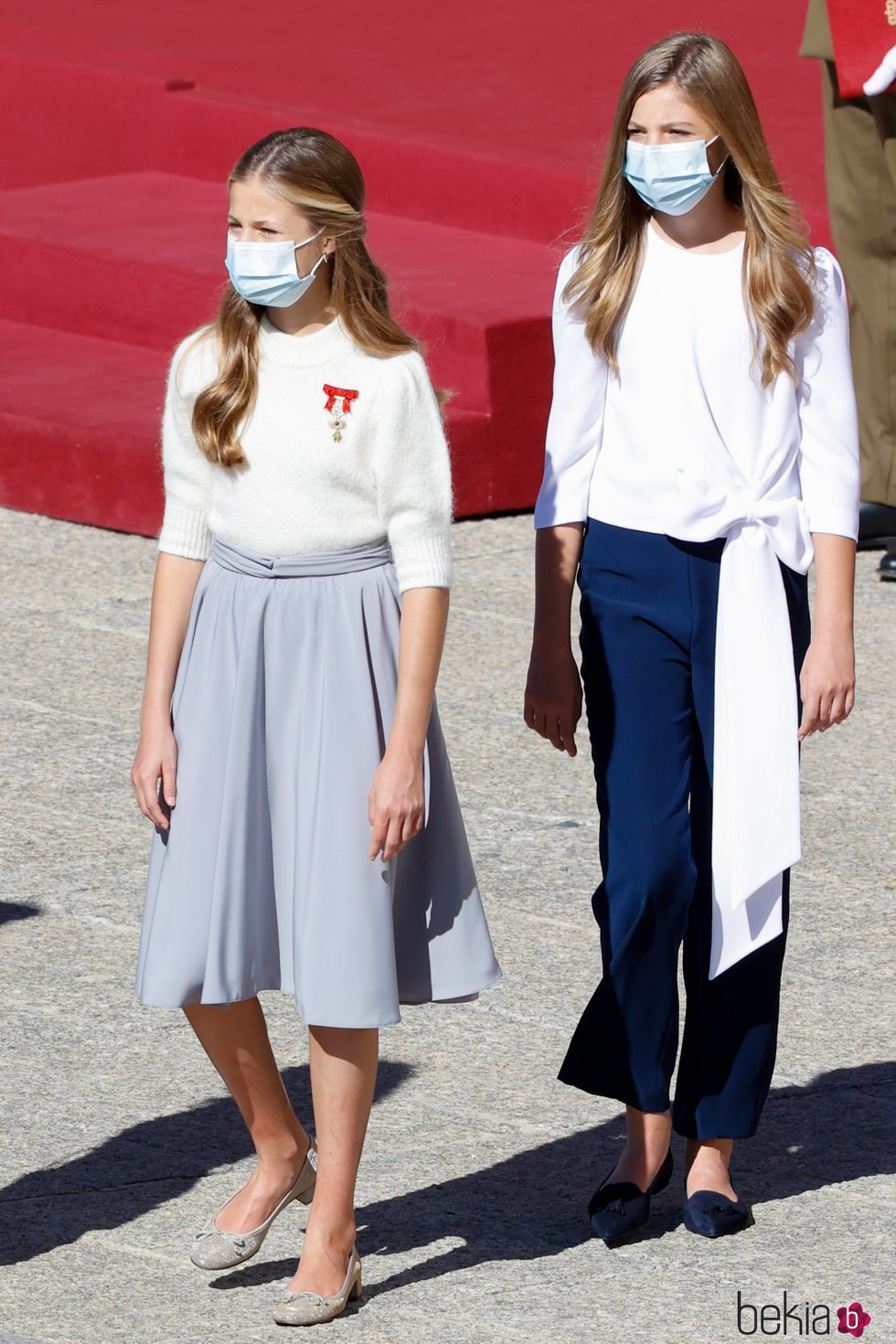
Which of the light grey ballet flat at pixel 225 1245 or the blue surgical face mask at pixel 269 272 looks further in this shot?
the light grey ballet flat at pixel 225 1245

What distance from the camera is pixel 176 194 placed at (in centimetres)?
1000

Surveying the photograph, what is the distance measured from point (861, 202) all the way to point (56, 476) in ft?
8.94

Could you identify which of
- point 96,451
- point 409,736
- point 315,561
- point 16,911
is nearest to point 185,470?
point 315,561

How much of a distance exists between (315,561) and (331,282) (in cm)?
40

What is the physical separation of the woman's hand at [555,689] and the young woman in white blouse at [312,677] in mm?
273

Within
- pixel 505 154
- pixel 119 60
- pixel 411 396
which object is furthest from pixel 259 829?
pixel 119 60

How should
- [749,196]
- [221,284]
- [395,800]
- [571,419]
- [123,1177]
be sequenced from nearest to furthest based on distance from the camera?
[395,800] < [749,196] < [571,419] < [123,1177] < [221,284]

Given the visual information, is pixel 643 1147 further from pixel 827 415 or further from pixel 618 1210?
pixel 827 415

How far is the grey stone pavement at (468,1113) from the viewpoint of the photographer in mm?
3531

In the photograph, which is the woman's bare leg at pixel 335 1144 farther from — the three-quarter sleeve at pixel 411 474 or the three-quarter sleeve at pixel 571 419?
the three-quarter sleeve at pixel 571 419

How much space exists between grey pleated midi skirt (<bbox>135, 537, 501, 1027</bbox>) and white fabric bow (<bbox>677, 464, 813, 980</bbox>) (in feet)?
1.33

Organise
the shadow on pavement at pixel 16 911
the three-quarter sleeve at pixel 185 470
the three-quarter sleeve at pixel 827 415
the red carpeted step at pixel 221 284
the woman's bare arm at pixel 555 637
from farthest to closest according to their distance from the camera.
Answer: the red carpeted step at pixel 221 284 → the shadow on pavement at pixel 16 911 → the woman's bare arm at pixel 555 637 → the three-quarter sleeve at pixel 827 415 → the three-quarter sleeve at pixel 185 470

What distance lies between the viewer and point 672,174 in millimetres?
3545

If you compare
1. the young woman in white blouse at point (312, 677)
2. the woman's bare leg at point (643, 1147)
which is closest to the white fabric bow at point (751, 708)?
the woman's bare leg at point (643, 1147)
